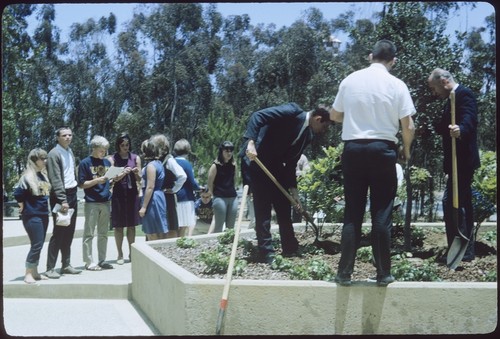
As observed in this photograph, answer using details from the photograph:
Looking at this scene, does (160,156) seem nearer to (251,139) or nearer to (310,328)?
(251,139)

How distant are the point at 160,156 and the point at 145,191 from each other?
0.49 meters

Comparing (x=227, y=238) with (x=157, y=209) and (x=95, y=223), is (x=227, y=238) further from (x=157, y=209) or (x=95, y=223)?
(x=95, y=223)

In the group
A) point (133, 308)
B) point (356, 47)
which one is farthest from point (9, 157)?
point (133, 308)

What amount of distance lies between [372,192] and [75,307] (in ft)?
10.4

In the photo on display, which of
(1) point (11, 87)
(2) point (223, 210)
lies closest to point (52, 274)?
(2) point (223, 210)

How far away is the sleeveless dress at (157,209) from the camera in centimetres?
814

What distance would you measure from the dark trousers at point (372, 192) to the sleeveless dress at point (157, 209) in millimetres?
3688

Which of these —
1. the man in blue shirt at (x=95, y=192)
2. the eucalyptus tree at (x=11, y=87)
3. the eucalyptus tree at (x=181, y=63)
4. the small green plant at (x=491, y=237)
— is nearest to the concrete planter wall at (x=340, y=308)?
the small green plant at (x=491, y=237)

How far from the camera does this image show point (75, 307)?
6.48 meters

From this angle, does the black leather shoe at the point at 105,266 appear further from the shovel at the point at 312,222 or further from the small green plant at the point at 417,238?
the small green plant at the point at 417,238

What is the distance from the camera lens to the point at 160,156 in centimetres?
831

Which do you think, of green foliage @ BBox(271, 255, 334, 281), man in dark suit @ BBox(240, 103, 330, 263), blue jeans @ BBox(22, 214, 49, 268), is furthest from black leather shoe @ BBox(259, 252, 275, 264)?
blue jeans @ BBox(22, 214, 49, 268)

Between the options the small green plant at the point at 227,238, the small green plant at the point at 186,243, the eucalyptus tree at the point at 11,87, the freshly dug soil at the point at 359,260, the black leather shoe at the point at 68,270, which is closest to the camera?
the freshly dug soil at the point at 359,260

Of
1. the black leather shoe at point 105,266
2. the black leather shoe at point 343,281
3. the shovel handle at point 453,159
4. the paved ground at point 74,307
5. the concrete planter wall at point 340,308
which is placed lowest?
the black leather shoe at point 105,266
